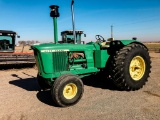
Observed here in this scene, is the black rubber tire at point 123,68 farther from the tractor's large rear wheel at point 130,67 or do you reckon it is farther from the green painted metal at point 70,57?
the green painted metal at point 70,57

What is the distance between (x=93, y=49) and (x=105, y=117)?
262 cm

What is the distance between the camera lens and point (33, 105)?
5.46 meters

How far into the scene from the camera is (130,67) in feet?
22.0

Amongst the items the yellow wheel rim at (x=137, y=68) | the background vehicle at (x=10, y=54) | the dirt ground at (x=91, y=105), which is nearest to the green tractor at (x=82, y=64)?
the yellow wheel rim at (x=137, y=68)

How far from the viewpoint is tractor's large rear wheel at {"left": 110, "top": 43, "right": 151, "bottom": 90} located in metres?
6.20

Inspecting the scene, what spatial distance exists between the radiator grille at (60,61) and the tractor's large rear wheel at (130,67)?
140 centimetres

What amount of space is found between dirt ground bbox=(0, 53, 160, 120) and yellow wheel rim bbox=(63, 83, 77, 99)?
284 mm

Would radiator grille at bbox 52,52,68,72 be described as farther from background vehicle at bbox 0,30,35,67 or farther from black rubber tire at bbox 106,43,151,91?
background vehicle at bbox 0,30,35,67

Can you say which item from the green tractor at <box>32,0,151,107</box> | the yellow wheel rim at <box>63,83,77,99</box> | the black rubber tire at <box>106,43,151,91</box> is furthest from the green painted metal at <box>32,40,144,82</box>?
the yellow wheel rim at <box>63,83,77,99</box>

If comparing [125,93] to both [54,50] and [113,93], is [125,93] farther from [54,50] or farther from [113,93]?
[54,50]

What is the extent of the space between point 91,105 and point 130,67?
2132 millimetres

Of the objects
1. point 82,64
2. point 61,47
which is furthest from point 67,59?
point 82,64

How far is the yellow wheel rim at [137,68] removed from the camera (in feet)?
22.1

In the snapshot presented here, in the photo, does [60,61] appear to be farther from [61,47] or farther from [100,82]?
[100,82]
